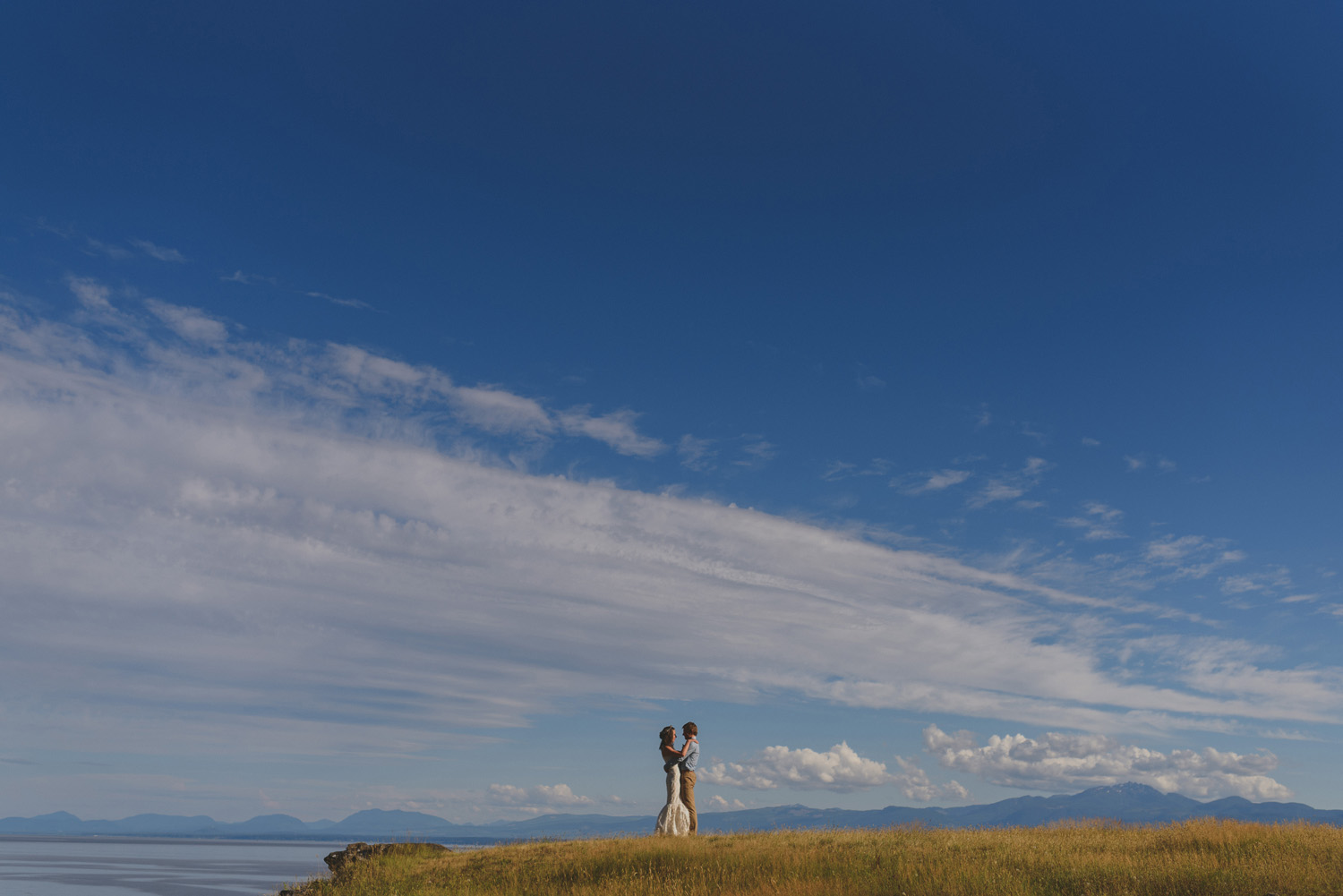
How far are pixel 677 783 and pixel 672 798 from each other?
50cm

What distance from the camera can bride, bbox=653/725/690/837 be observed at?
25.9m

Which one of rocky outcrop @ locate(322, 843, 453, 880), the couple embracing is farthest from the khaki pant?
rocky outcrop @ locate(322, 843, 453, 880)

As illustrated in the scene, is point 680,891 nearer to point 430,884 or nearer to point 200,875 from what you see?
point 430,884

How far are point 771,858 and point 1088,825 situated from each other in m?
12.3

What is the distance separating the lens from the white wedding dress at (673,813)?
84.9 ft

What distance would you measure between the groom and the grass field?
153 cm

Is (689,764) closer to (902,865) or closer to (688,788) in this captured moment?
(688,788)

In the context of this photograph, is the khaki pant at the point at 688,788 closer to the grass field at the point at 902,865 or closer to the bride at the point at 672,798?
the bride at the point at 672,798

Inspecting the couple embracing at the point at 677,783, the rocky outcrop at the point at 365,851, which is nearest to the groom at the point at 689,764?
the couple embracing at the point at 677,783

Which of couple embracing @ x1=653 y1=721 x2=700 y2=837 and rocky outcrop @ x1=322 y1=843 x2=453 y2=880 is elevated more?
couple embracing @ x1=653 y1=721 x2=700 y2=837

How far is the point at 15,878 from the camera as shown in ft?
343

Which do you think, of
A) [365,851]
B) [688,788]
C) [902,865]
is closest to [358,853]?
[365,851]

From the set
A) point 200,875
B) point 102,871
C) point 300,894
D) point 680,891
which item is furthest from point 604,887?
point 102,871

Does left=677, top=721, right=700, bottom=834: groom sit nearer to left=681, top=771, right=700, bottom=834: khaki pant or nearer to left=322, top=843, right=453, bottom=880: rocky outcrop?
left=681, top=771, right=700, bottom=834: khaki pant
